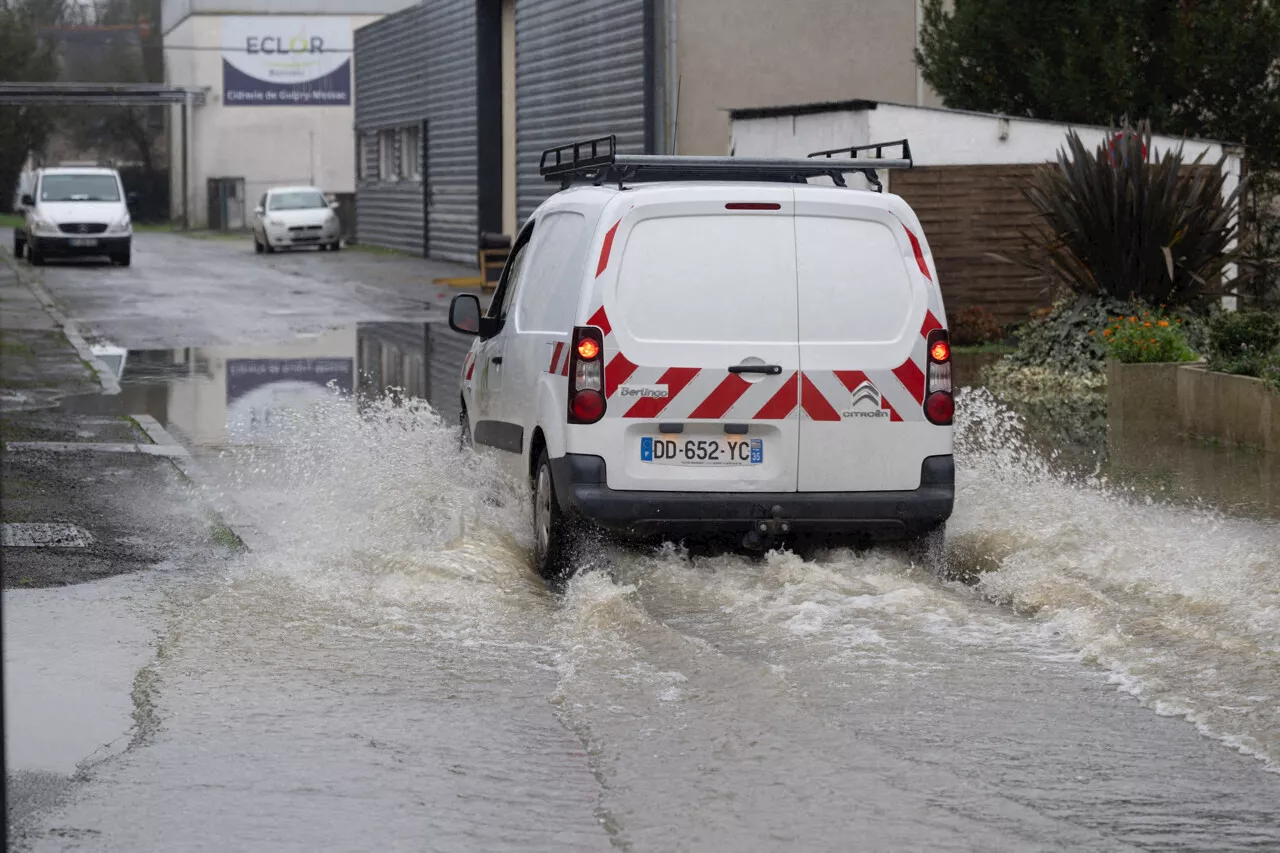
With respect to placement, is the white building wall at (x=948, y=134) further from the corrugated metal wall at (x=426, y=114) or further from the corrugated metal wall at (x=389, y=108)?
the corrugated metal wall at (x=389, y=108)

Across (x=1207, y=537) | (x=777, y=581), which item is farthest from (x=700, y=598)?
(x=1207, y=537)

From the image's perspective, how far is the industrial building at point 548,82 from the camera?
1096 inches

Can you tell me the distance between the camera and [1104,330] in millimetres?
16781

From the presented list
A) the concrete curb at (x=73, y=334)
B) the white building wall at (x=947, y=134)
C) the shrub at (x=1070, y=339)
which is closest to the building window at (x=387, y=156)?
the concrete curb at (x=73, y=334)

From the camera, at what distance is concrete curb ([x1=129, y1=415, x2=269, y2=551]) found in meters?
9.60

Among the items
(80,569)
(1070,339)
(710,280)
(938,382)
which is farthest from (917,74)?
(80,569)

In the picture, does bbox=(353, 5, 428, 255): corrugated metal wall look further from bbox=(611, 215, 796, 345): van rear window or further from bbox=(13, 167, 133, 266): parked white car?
bbox=(611, 215, 796, 345): van rear window

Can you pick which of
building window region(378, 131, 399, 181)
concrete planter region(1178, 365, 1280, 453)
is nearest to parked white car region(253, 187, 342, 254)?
building window region(378, 131, 399, 181)

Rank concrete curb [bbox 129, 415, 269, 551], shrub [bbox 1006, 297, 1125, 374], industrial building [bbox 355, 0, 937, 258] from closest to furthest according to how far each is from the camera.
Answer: concrete curb [bbox 129, 415, 269, 551] → shrub [bbox 1006, 297, 1125, 374] → industrial building [bbox 355, 0, 937, 258]

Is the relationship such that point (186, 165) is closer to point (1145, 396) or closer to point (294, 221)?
point (294, 221)

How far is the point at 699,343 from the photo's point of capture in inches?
312

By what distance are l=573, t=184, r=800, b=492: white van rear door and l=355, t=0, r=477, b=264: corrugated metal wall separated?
31.0m

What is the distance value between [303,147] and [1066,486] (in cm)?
5900

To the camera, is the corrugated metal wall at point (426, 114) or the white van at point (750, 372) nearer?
the white van at point (750, 372)
